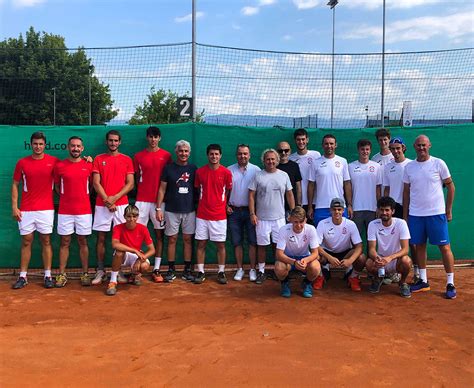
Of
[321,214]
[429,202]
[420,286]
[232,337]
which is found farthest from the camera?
[321,214]

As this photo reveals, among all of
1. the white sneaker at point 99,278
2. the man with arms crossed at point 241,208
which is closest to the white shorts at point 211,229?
the man with arms crossed at point 241,208

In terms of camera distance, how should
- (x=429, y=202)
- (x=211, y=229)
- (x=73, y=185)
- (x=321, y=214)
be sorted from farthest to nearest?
(x=321, y=214) < (x=211, y=229) < (x=73, y=185) < (x=429, y=202)

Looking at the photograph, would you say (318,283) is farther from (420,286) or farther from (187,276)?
(187,276)

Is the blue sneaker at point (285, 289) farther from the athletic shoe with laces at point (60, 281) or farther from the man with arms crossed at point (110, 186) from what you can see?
the athletic shoe with laces at point (60, 281)

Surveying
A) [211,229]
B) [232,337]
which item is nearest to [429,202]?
[211,229]

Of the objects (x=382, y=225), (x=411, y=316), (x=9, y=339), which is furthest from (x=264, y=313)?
(x=9, y=339)

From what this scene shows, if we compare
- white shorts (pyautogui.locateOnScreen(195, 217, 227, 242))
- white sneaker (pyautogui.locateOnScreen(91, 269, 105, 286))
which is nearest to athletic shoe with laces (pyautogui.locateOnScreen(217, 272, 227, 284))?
white shorts (pyautogui.locateOnScreen(195, 217, 227, 242))

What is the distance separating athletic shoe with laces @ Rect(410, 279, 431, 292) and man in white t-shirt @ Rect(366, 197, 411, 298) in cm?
15

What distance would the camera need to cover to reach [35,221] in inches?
213

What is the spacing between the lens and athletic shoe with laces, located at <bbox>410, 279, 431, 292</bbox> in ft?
17.4

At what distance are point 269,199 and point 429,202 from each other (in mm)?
1940

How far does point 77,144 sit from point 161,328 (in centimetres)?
267

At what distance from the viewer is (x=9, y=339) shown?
3.85m

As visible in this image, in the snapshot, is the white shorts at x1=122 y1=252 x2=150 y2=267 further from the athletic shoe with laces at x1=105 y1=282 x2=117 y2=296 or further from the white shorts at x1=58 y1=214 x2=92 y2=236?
the white shorts at x1=58 y1=214 x2=92 y2=236
